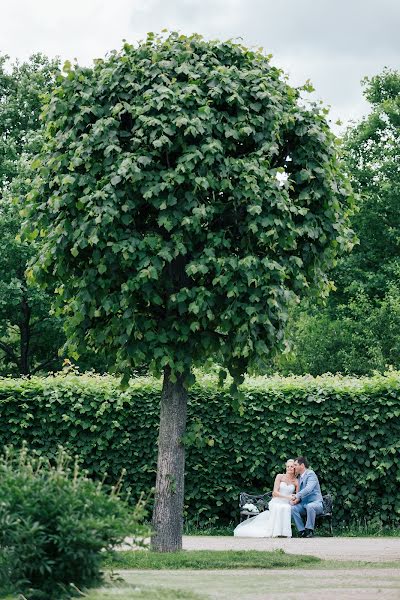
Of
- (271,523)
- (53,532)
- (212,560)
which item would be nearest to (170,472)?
(212,560)

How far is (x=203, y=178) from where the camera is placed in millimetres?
12211

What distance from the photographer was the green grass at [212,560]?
11.9 metres

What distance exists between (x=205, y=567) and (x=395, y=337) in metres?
23.9

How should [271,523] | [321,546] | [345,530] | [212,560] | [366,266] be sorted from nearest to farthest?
1. [212,560]
2. [321,546]
3. [271,523]
4. [345,530]
5. [366,266]

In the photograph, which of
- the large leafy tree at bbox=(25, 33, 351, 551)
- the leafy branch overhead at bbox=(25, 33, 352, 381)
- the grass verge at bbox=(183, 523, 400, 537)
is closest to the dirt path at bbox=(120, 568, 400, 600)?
the large leafy tree at bbox=(25, 33, 351, 551)

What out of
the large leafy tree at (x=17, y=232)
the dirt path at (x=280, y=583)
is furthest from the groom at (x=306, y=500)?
the large leafy tree at (x=17, y=232)

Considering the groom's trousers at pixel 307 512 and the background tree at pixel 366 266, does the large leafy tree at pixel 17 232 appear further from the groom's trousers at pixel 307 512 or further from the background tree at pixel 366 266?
the groom's trousers at pixel 307 512

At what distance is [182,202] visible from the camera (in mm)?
12570

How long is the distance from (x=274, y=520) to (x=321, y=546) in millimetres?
1798

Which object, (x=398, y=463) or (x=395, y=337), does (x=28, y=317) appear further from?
(x=398, y=463)

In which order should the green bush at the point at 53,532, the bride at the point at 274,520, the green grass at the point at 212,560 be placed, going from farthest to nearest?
1. the bride at the point at 274,520
2. the green grass at the point at 212,560
3. the green bush at the point at 53,532

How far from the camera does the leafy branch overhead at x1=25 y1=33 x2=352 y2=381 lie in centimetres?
1239

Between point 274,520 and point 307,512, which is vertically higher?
point 307,512

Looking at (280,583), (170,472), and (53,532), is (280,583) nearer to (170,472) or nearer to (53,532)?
(53,532)
